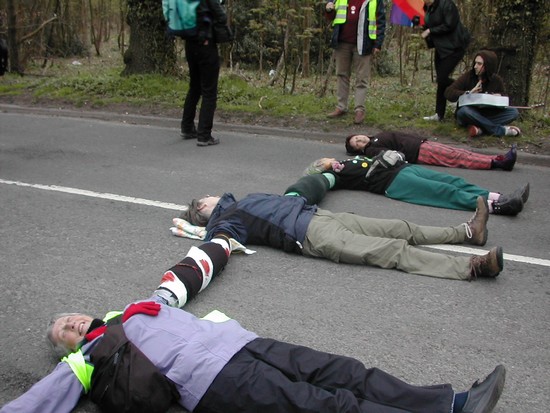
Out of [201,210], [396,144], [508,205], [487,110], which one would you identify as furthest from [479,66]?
[201,210]

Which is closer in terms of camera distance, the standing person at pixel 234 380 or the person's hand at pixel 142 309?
the standing person at pixel 234 380

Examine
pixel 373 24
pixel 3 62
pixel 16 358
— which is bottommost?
pixel 16 358

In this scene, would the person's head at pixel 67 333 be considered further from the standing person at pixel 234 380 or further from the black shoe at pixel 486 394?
the black shoe at pixel 486 394

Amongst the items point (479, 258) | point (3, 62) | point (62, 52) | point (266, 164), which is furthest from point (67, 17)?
point (479, 258)

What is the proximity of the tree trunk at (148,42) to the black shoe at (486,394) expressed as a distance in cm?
1014

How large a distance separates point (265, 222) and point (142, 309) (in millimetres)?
1608

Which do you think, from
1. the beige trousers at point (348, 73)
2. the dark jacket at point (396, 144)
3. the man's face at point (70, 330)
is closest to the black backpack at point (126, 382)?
the man's face at point (70, 330)

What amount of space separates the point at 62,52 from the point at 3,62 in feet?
54.8

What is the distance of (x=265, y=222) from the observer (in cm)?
434

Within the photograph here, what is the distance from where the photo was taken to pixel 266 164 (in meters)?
6.95

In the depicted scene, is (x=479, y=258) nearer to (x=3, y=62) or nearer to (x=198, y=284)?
(x=198, y=284)

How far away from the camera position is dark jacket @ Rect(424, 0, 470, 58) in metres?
8.35

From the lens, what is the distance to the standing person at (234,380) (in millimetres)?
2547

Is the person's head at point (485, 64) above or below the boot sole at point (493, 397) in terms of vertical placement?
above
